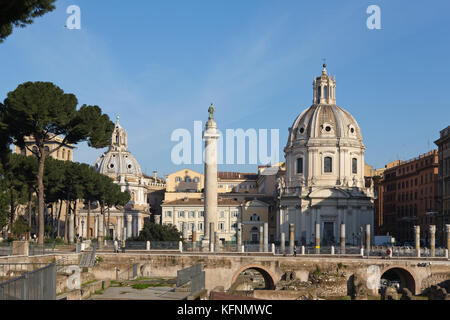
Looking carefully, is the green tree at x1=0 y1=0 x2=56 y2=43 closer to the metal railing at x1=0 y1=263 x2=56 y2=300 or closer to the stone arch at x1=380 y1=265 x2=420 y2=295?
the metal railing at x1=0 y1=263 x2=56 y2=300

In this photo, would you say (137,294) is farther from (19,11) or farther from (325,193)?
(325,193)

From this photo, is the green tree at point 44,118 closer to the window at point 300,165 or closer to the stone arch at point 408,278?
the stone arch at point 408,278

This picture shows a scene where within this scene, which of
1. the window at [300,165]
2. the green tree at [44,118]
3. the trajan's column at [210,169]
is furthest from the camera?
the window at [300,165]

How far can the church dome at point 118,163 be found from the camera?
142m

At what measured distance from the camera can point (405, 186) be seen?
10562 centimetres

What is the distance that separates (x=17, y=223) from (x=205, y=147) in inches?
850

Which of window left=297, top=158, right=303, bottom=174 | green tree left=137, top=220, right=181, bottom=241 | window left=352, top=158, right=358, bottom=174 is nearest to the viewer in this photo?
green tree left=137, top=220, right=181, bottom=241

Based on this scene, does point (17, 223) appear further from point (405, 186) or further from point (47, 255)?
point (405, 186)

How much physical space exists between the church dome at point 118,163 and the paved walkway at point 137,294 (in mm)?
108258

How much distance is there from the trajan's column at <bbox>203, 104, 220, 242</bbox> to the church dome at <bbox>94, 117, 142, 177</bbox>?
2835 inches

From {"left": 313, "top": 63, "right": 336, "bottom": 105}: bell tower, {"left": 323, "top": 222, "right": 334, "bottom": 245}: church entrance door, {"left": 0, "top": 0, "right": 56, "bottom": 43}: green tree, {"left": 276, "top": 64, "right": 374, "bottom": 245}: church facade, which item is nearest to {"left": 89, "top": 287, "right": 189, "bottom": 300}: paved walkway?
{"left": 0, "top": 0, "right": 56, "bottom": 43}: green tree

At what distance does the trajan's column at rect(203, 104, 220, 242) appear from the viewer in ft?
230

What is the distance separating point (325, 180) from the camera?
9431 centimetres

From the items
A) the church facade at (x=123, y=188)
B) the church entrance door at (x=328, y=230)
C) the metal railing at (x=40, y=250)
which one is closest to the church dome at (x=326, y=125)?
the church entrance door at (x=328, y=230)
